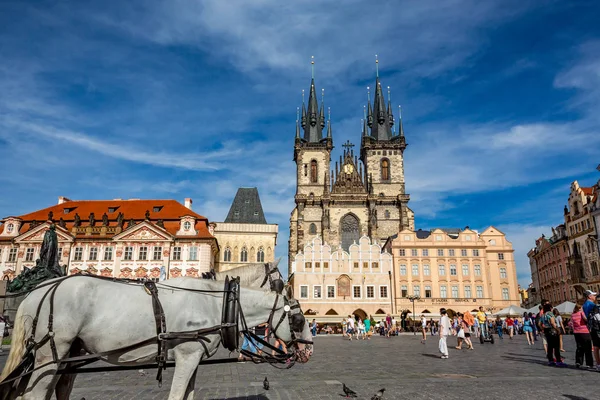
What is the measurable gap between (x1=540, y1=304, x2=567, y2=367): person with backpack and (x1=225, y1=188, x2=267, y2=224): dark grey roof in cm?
4611

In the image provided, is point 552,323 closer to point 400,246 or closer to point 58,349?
point 58,349

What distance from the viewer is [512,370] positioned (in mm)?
10578

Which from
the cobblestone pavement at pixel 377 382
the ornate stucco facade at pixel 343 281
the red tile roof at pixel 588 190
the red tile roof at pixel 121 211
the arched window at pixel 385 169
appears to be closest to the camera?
the cobblestone pavement at pixel 377 382

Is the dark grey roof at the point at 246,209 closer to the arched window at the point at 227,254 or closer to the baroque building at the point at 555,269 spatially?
the arched window at the point at 227,254

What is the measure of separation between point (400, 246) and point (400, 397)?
46819mm

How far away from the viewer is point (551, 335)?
11883 mm

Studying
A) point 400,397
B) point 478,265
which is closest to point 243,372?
point 400,397

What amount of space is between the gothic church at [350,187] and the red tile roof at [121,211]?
746 inches

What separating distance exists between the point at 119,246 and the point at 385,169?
142 feet

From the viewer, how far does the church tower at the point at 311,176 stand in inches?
2562

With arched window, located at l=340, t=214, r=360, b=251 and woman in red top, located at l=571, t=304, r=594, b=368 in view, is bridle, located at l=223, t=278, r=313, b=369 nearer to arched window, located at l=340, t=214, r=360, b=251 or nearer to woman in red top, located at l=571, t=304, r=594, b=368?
woman in red top, located at l=571, t=304, r=594, b=368

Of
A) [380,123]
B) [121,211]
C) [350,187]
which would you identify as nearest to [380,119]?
[380,123]

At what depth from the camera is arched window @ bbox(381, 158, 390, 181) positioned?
69.6m

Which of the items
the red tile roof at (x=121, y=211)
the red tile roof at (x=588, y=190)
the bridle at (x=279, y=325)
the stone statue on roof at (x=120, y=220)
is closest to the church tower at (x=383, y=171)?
the red tile roof at (x=588, y=190)
